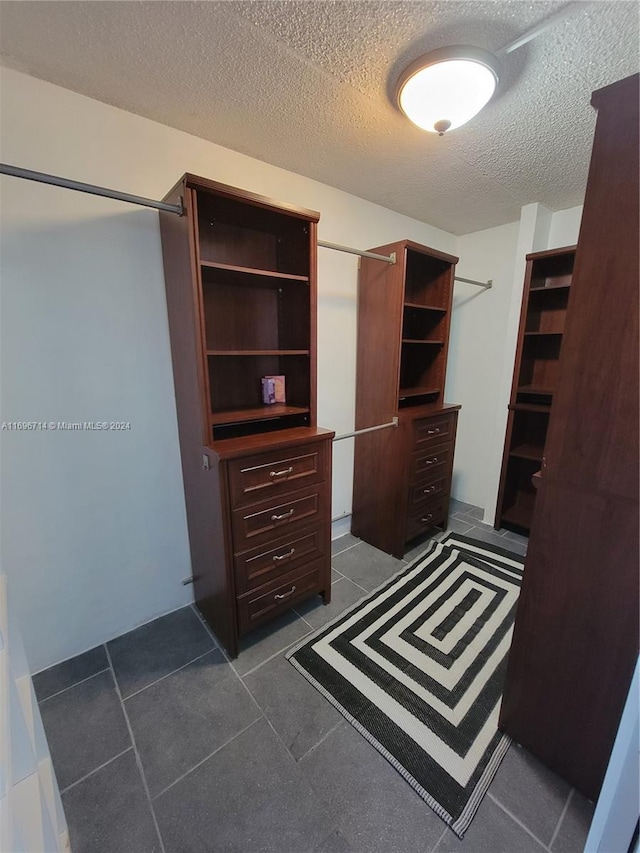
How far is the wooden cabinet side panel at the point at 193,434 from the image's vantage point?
138 centimetres

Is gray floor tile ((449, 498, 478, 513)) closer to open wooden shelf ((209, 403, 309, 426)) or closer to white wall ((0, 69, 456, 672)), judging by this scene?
open wooden shelf ((209, 403, 309, 426))

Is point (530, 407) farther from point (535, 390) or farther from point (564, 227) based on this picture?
point (564, 227)

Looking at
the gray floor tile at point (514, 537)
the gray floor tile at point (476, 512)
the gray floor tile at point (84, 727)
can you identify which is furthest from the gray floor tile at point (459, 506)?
the gray floor tile at point (84, 727)

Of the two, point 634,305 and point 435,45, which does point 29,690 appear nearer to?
point 634,305

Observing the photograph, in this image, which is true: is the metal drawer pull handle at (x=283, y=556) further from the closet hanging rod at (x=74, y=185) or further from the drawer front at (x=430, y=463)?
the closet hanging rod at (x=74, y=185)

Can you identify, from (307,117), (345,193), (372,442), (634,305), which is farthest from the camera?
(372,442)

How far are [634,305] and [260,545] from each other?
1559 mm

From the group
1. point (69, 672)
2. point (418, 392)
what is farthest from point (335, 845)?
point (418, 392)

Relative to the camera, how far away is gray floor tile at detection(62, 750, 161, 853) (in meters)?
1.01

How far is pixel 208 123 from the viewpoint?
4.95 feet

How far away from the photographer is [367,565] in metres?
2.32

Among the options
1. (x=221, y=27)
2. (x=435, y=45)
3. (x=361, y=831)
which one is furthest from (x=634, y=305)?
(x=361, y=831)

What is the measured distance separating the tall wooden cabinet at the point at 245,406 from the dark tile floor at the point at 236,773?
29cm

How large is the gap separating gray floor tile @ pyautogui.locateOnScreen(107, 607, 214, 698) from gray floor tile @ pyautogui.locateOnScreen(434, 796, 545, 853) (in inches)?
46.5
